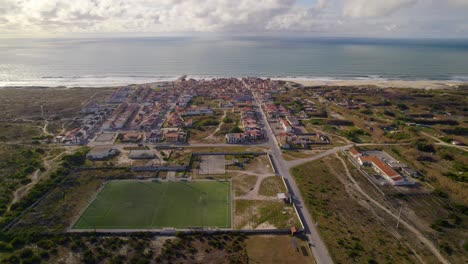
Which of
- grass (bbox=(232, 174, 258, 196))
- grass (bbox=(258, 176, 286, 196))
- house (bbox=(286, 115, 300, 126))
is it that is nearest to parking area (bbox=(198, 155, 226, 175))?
grass (bbox=(232, 174, 258, 196))

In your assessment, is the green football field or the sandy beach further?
the sandy beach

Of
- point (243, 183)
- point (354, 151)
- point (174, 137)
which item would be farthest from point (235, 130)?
point (354, 151)

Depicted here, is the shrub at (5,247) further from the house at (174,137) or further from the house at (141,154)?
the house at (174,137)

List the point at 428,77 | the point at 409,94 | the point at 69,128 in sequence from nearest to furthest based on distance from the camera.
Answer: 1. the point at 69,128
2. the point at 409,94
3. the point at 428,77

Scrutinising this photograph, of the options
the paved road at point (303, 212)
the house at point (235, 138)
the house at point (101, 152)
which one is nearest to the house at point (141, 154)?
the house at point (101, 152)

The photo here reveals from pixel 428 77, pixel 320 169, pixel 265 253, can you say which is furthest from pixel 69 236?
pixel 428 77

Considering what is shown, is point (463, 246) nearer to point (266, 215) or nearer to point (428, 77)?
point (266, 215)

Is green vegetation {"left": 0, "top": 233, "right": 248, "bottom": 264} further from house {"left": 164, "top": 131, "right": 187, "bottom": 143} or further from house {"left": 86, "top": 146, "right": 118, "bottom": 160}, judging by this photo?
house {"left": 164, "top": 131, "right": 187, "bottom": 143}
